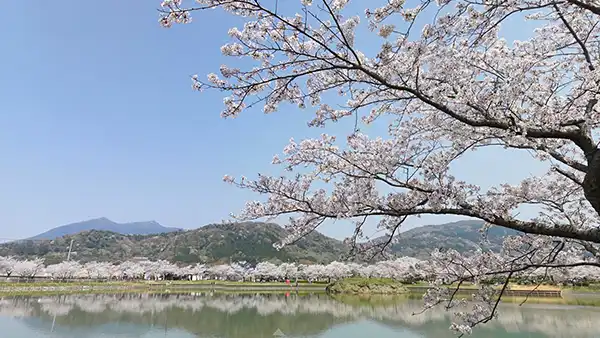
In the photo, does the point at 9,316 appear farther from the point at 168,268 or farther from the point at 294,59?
the point at 168,268

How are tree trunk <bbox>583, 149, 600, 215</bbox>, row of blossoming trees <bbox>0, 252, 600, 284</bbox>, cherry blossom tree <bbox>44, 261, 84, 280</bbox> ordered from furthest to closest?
1. cherry blossom tree <bbox>44, 261, 84, 280</bbox>
2. row of blossoming trees <bbox>0, 252, 600, 284</bbox>
3. tree trunk <bbox>583, 149, 600, 215</bbox>

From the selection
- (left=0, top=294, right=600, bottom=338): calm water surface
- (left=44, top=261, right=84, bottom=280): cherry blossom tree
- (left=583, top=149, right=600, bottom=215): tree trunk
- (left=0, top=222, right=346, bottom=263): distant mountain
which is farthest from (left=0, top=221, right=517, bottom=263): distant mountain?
(left=583, top=149, right=600, bottom=215): tree trunk

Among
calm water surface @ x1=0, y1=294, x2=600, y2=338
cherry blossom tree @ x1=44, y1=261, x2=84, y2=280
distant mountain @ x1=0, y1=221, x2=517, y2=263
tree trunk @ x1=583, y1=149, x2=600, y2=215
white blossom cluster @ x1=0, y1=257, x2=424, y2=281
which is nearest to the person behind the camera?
tree trunk @ x1=583, y1=149, x2=600, y2=215

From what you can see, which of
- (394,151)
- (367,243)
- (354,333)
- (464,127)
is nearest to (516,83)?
(464,127)

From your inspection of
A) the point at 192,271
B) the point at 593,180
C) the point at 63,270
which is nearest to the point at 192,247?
the point at 192,271

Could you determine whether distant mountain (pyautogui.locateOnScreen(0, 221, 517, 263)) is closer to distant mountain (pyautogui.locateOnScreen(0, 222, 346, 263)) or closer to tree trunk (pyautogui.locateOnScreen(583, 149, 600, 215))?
distant mountain (pyautogui.locateOnScreen(0, 222, 346, 263))

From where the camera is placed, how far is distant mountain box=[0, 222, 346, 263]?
217 ft

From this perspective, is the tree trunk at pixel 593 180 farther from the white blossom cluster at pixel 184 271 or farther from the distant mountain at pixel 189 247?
the distant mountain at pixel 189 247

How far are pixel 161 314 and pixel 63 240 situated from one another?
244ft

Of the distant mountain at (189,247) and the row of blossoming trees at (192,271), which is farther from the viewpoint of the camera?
the distant mountain at (189,247)

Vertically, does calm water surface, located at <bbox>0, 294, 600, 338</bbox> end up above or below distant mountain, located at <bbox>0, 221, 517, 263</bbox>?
below

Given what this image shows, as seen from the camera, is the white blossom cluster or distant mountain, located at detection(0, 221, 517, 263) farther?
distant mountain, located at detection(0, 221, 517, 263)

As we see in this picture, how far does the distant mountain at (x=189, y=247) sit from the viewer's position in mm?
66137

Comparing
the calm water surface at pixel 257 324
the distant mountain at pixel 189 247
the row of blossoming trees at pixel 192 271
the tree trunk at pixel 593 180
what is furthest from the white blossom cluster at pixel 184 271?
the tree trunk at pixel 593 180
